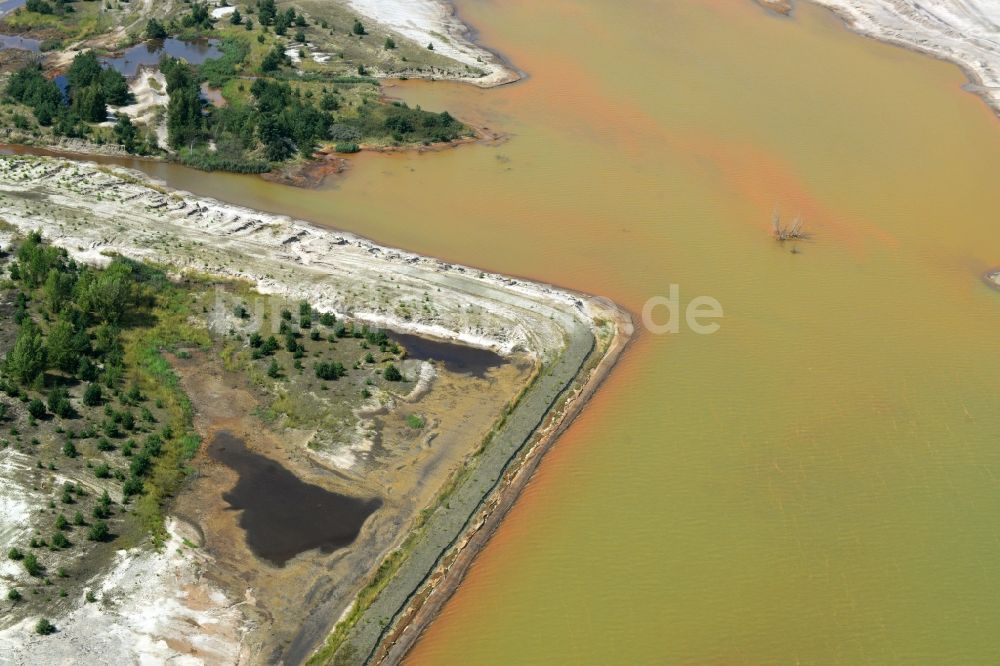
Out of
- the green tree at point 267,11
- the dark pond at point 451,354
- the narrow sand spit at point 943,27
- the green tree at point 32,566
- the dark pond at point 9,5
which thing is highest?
the narrow sand spit at point 943,27

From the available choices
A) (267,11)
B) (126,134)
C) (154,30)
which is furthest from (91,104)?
(267,11)

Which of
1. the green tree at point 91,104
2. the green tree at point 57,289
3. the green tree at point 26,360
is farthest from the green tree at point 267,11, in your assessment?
the green tree at point 26,360

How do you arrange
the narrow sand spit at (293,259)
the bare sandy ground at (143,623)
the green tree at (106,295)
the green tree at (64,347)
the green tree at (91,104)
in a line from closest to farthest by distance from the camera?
the bare sandy ground at (143,623) < the green tree at (64,347) < the green tree at (106,295) < the narrow sand spit at (293,259) < the green tree at (91,104)

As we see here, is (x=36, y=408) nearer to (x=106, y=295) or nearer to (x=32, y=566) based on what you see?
(x=106, y=295)

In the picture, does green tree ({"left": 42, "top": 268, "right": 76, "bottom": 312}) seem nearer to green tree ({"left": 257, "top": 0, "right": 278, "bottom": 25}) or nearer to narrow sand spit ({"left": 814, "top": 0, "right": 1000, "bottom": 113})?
green tree ({"left": 257, "top": 0, "right": 278, "bottom": 25})

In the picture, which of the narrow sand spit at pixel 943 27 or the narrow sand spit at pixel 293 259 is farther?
the narrow sand spit at pixel 943 27

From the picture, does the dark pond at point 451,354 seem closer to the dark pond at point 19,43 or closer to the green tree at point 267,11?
the green tree at point 267,11
